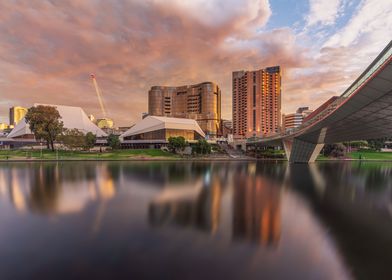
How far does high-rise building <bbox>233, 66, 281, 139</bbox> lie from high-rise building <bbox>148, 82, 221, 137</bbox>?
63.0 feet

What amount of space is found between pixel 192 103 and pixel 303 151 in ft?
403

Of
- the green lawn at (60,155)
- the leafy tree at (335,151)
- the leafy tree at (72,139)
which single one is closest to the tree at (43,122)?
the leafy tree at (72,139)

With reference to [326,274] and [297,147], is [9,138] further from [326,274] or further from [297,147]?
[326,274]

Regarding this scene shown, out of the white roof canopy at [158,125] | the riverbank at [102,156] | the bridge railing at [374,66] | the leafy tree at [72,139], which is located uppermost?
the white roof canopy at [158,125]

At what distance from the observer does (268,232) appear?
1039 cm

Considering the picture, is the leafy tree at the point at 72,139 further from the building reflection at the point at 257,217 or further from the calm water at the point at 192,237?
the building reflection at the point at 257,217

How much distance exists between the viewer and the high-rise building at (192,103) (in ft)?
538

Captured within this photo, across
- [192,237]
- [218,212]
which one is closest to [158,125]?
[218,212]

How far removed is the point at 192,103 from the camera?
174 m

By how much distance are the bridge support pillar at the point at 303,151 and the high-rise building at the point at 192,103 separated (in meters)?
→ 91.1

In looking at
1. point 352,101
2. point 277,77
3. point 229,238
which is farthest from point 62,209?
point 277,77

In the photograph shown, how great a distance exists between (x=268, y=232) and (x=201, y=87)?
165663 mm

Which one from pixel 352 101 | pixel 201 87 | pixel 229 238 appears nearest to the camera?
pixel 229 238

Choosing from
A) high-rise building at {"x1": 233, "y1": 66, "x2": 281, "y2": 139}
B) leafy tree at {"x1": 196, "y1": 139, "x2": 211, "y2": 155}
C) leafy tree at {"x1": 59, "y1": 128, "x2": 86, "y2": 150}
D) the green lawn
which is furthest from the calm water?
high-rise building at {"x1": 233, "y1": 66, "x2": 281, "y2": 139}
